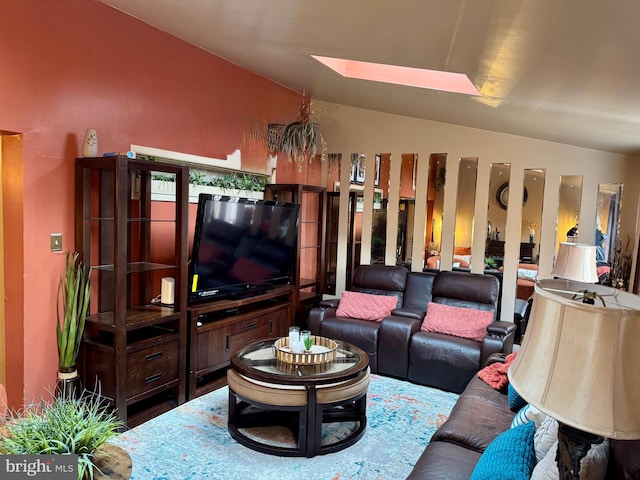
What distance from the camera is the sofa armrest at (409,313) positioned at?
4395 mm

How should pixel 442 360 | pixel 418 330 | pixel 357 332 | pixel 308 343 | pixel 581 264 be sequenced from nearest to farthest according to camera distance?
1. pixel 308 343
2. pixel 581 264
3. pixel 442 360
4. pixel 418 330
5. pixel 357 332

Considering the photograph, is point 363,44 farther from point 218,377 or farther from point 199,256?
point 218,377

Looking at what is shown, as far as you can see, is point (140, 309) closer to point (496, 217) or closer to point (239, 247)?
point (239, 247)

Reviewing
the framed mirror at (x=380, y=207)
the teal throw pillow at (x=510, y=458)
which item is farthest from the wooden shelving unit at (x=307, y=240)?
the teal throw pillow at (x=510, y=458)

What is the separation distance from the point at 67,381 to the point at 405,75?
11.3 ft

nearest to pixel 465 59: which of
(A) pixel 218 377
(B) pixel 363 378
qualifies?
(B) pixel 363 378

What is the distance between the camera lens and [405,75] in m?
3.76

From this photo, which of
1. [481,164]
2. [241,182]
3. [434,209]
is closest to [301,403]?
[241,182]

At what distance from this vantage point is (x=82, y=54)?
3.12 meters

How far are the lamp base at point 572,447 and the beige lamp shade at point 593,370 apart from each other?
6.2 inches

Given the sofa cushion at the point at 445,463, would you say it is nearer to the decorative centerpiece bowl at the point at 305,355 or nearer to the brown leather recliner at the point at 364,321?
the decorative centerpiece bowl at the point at 305,355

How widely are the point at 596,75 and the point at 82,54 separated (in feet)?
10.6

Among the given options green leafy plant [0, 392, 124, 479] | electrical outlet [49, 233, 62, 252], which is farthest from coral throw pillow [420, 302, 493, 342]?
green leafy plant [0, 392, 124, 479]

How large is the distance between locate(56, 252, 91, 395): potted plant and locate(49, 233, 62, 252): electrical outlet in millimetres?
74
